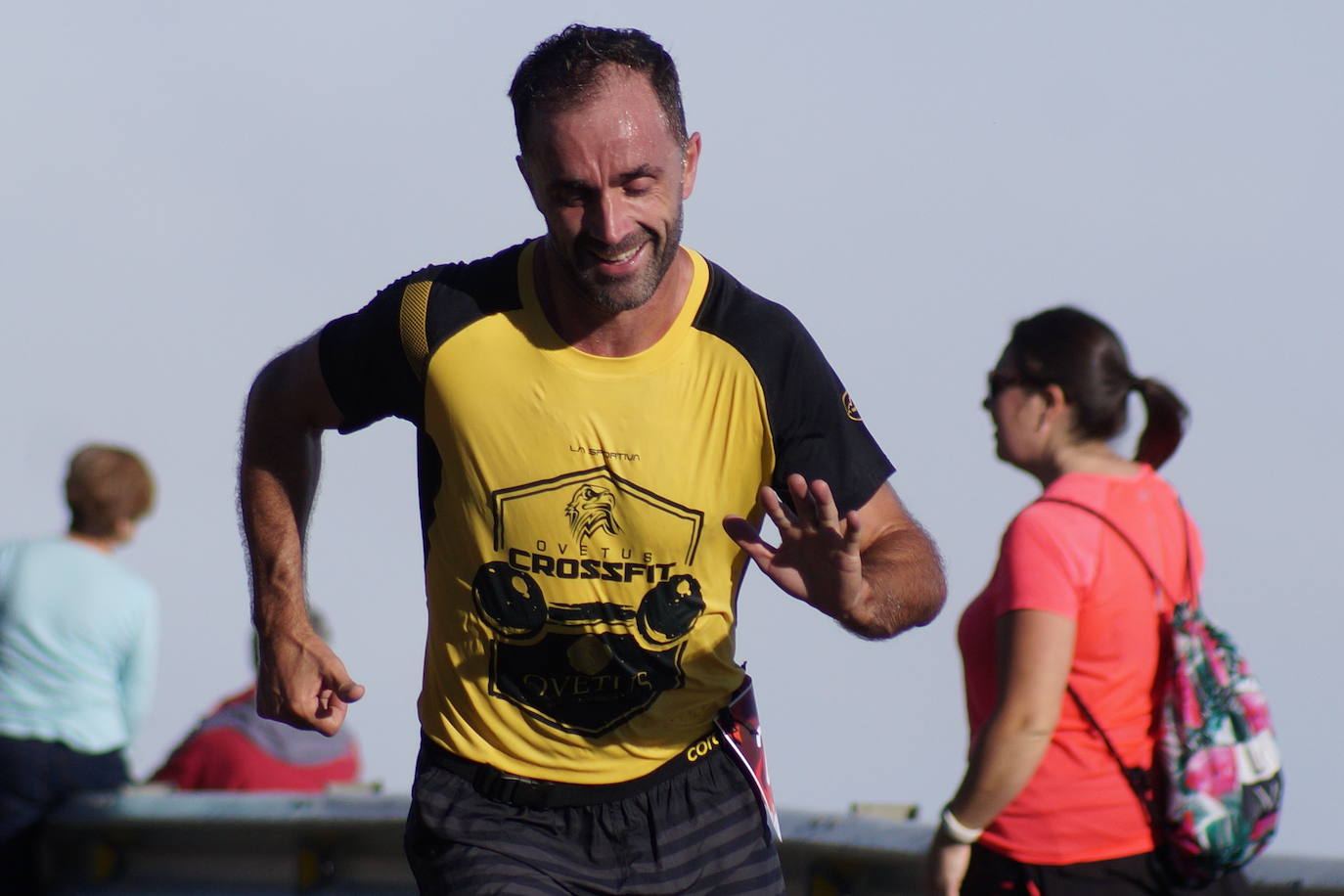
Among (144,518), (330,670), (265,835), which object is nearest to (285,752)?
(265,835)

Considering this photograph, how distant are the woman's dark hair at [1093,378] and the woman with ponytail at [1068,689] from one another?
0.04m

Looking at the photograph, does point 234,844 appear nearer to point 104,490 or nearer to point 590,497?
point 104,490

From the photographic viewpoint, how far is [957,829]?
12.6ft

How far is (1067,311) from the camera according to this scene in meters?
4.11

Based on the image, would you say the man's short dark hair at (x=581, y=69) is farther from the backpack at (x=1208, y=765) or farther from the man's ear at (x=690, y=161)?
the backpack at (x=1208, y=765)

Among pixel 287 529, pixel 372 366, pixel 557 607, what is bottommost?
pixel 557 607

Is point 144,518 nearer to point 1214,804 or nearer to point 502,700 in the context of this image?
point 502,700

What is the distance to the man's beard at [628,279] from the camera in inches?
132

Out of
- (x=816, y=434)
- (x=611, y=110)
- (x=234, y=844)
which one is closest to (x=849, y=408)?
(x=816, y=434)

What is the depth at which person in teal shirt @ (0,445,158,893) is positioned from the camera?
21.2 ft

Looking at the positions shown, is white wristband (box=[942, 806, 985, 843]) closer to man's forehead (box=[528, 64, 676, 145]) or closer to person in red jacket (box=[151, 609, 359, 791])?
man's forehead (box=[528, 64, 676, 145])

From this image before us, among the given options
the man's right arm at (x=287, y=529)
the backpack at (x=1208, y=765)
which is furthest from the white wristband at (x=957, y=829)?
the man's right arm at (x=287, y=529)

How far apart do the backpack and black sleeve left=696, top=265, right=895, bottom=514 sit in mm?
771

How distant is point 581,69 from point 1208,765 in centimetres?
176
